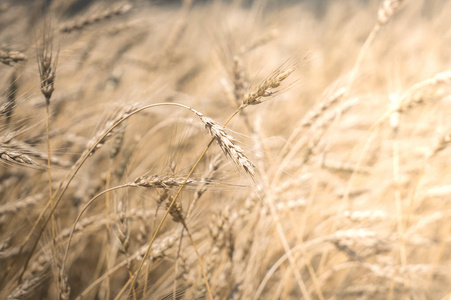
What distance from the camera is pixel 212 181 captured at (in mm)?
726

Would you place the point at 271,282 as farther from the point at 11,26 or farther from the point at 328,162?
the point at 11,26

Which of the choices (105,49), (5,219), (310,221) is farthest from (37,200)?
(105,49)

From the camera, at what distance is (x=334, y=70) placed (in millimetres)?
3096

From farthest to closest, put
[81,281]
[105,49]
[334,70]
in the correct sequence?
1. [334,70]
2. [105,49]
3. [81,281]

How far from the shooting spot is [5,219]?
1.16 m

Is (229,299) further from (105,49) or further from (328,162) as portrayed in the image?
(105,49)

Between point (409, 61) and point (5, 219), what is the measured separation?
3.94m

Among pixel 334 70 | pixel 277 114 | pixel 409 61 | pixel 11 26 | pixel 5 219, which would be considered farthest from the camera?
pixel 409 61

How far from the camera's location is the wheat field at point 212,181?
0.82 m

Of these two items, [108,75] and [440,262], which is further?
[108,75]

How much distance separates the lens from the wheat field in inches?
32.3

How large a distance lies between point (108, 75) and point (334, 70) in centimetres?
229

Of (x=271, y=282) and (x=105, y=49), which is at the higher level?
(x=105, y=49)

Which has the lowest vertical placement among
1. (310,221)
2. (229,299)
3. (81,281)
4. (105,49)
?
(310,221)
